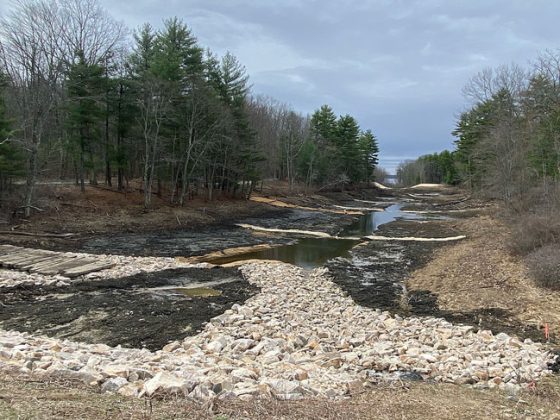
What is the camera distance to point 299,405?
16.7ft

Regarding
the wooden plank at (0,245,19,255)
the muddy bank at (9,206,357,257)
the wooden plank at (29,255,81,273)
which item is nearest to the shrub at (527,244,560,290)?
the muddy bank at (9,206,357,257)

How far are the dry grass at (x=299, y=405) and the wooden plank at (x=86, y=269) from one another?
9.28m

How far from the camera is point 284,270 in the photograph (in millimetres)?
16250

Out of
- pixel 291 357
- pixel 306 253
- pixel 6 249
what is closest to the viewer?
pixel 291 357

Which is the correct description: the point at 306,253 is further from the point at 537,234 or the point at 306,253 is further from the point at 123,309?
the point at 123,309

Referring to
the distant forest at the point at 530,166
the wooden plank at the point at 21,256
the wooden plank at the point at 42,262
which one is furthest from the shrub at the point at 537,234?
the wooden plank at the point at 21,256

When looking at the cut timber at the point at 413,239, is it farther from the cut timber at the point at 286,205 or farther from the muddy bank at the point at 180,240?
the cut timber at the point at 286,205

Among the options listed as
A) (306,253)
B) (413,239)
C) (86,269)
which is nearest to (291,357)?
(86,269)

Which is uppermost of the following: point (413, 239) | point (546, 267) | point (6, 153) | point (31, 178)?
point (6, 153)

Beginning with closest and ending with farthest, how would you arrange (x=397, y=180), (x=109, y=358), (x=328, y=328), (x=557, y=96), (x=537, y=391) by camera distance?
1. (x=537, y=391)
2. (x=109, y=358)
3. (x=328, y=328)
4. (x=557, y=96)
5. (x=397, y=180)

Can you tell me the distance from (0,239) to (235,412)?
18389mm

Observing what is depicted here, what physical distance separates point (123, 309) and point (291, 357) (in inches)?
195

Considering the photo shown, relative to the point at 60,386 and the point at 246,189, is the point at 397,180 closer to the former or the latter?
the point at 246,189

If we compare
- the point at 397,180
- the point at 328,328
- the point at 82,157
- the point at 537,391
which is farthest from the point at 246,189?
the point at 397,180
